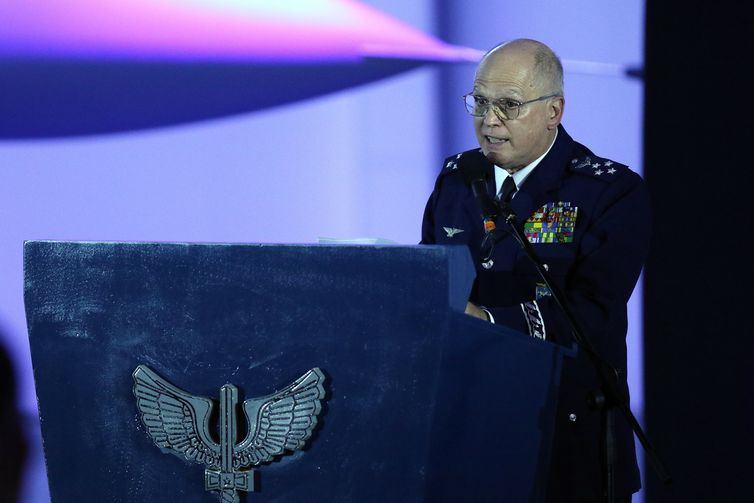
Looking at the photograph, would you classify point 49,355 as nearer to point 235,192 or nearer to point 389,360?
point 389,360

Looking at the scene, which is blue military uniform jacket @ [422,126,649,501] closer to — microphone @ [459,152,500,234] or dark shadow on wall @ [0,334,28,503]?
microphone @ [459,152,500,234]

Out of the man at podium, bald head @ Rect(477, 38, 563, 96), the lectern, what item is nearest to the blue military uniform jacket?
the man at podium

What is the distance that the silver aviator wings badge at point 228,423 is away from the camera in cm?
143

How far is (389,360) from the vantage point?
141 cm

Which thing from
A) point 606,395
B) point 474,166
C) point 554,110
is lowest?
point 606,395

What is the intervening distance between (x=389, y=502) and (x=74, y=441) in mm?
460

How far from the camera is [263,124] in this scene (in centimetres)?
341

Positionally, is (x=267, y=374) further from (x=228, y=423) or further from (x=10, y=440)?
(x=10, y=440)

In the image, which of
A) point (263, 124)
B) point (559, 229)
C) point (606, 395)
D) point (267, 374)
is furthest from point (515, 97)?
point (263, 124)

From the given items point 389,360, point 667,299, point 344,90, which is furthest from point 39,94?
point 389,360

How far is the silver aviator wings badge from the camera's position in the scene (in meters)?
1.43

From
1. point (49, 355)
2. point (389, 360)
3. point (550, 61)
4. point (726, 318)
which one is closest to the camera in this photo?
point (389, 360)

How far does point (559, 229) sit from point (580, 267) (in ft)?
0.33

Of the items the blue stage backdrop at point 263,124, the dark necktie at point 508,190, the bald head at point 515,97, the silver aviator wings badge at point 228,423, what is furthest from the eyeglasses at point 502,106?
the blue stage backdrop at point 263,124
